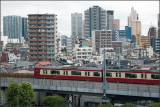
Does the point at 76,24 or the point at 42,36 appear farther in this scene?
the point at 76,24

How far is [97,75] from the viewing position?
82.2 feet

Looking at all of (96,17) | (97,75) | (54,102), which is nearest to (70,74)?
(97,75)

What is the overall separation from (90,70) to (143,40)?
98.1 meters

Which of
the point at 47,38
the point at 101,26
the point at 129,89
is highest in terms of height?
the point at 101,26

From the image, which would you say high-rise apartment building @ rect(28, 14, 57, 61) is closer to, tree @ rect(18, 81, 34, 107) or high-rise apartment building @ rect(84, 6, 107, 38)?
tree @ rect(18, 81, 34, 107)

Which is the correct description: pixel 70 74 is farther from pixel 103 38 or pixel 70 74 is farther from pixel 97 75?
pixel 103 38

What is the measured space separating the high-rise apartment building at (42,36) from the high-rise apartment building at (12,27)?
109113mm

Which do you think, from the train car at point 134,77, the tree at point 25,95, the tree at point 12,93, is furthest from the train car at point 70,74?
the tree at point 25,95

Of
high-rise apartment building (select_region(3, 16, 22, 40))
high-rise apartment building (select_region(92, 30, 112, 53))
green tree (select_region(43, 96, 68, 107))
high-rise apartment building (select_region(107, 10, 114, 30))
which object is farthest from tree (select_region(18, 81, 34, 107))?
high-rise apartment building (select_region(3, 16, 22, 40))

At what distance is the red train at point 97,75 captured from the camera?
2325 cm

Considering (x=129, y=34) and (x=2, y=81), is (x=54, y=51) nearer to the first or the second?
(x=2, y=81)

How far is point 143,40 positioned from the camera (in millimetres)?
119188

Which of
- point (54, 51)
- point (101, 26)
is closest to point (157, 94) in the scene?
point (54, 51)

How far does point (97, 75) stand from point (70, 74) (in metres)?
2.82
